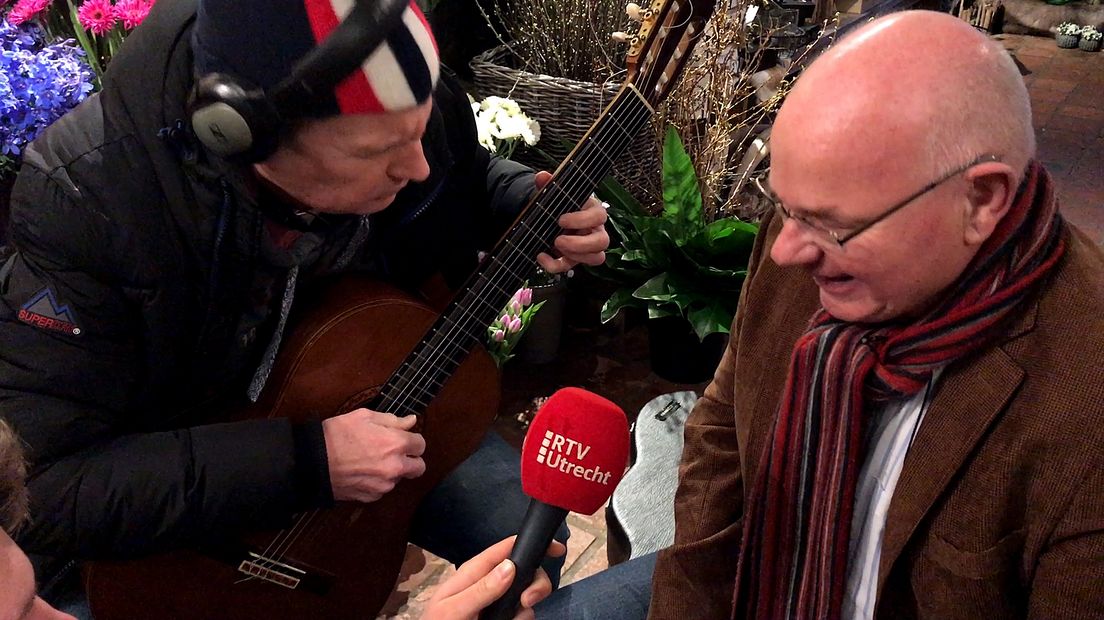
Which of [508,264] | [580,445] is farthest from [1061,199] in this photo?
[580,445]

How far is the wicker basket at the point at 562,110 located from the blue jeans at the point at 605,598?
58.4 inches

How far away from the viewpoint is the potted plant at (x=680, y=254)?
244 cm

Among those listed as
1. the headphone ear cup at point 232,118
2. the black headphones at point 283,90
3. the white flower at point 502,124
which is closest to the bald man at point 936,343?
the black headphones at point 283,90

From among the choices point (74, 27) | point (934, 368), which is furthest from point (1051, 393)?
point (74, 27)

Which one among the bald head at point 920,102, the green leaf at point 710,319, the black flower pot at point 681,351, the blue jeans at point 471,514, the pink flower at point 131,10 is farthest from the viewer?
the black flower pot at point 681,351

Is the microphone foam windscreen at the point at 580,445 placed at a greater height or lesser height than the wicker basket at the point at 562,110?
greater

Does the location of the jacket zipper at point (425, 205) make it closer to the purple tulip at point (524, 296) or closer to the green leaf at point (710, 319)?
the purple tulip at point (524, 296)

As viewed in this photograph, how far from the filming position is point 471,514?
1.64 m

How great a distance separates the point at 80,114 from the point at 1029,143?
119 centimetres

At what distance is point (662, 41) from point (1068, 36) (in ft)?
22.5

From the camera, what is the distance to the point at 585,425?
103cm

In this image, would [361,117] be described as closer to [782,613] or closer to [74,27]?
[782,613]

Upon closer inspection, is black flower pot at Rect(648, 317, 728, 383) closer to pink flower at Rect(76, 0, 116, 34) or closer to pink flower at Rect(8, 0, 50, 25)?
pink flower at Rect(76, 0, 116, 34)

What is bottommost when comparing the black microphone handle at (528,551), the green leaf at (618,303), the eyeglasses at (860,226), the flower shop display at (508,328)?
the green leaf at (618,303)
